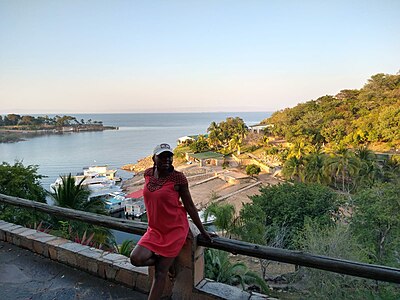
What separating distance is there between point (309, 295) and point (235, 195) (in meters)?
17.3

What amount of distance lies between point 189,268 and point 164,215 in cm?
58

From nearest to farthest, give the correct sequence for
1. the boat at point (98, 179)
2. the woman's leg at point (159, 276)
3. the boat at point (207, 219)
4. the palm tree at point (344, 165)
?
the woman's leg at point (159, 276) < the boat at point (207, 219) < the palm tree at point (344, 165) < the boat at point (98, 179)

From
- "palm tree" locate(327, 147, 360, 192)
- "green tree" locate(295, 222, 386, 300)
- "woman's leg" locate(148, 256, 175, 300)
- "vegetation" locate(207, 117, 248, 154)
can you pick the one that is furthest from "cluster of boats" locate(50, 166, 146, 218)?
"vegetation" locate(207, 117, 248, 154)

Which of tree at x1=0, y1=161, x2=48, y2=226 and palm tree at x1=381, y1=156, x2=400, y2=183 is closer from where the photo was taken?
tree at x1=0, y1=161, x2=48, y2=226

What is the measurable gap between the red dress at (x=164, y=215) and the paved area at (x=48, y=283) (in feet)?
2.72

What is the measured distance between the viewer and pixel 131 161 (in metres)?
52.4

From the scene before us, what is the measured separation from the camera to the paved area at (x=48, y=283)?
2578mm

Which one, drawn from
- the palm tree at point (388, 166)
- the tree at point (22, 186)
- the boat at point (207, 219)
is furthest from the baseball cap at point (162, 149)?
the palm tree at point (388, 166)

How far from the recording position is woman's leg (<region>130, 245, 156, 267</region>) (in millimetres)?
1935

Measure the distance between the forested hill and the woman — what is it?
33629 millimetres

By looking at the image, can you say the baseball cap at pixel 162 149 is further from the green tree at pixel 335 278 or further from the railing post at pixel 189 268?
the green tree at pixel 335 278

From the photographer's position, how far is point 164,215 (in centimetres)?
191

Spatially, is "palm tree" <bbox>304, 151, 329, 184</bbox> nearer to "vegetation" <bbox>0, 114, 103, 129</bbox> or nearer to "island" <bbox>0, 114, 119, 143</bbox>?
"island" <bbox>0, 114, 119, 143</bbox>

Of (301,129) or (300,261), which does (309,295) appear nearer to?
(300,261)
